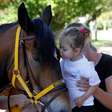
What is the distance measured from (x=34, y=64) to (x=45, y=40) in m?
0.20

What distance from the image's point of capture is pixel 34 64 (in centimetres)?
309

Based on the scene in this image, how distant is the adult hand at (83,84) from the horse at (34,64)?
165 millimetres

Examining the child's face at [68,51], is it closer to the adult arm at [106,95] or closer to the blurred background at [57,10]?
the adult arm at [106,95]

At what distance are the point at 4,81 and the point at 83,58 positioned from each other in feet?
2.12

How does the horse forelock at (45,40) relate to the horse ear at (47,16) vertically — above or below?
below

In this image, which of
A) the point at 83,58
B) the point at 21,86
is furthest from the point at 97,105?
the point at 21,86

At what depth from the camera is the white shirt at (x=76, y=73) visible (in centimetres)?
322

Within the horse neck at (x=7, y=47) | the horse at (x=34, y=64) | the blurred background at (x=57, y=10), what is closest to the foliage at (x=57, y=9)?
the blurred background at (x=57, y=10)

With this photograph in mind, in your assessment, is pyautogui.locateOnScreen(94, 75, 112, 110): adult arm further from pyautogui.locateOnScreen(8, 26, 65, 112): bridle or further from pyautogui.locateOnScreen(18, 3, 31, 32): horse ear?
pyautogui.locateOnScreen(18, 3, 31, 32): horse ear

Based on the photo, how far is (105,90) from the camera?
3486 mm

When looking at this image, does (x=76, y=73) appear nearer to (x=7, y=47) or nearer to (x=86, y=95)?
(x=86, y=95)

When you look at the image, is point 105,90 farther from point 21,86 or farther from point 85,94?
point 21,86

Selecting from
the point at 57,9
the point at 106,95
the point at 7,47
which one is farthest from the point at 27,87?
the point at 57,9

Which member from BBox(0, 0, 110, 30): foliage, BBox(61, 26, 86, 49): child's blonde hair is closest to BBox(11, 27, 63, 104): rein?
BBox(61, 26, 86, 49): child's blonde hair
